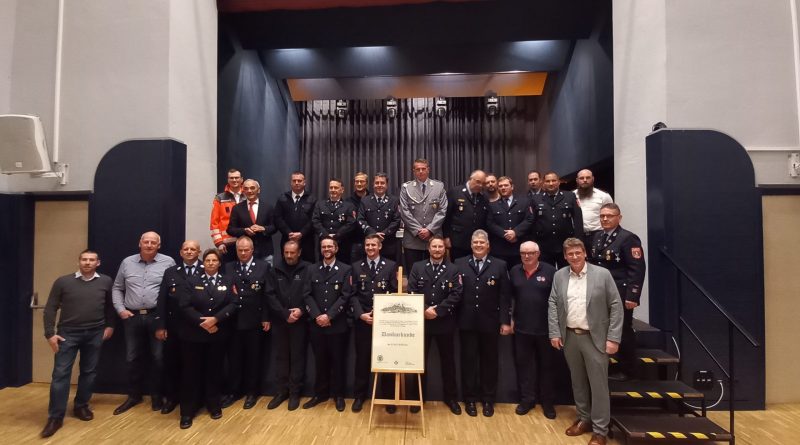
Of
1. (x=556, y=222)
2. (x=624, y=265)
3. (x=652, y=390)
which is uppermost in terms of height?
(x=556, y=222)

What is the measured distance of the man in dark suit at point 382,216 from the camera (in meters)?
5.02

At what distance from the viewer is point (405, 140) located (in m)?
10.5

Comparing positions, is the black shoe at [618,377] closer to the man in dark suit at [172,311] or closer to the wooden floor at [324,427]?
the wooden floor at [324,427]

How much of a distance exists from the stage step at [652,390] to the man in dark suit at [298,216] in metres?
3.42

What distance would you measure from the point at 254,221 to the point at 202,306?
4.06ft

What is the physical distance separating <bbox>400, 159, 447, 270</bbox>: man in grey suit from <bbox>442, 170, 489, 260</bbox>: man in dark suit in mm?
114

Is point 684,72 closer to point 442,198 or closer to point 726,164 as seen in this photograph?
point 726,164

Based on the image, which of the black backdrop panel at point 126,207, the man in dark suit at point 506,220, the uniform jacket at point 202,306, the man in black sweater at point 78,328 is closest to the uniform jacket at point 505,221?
the man in dark suit at point 506,220

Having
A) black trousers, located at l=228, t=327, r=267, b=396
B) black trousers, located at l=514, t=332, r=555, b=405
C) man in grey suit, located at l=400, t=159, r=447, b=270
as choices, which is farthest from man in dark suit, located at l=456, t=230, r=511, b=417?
black trousers, located at l=228, t=327, r=267, b=396

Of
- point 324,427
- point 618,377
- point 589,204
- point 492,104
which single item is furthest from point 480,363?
point 492,104

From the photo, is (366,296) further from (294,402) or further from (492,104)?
(492,104)

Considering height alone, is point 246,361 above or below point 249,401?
above

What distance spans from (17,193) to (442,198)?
4947 mm

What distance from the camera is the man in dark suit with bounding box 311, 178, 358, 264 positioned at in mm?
5012
